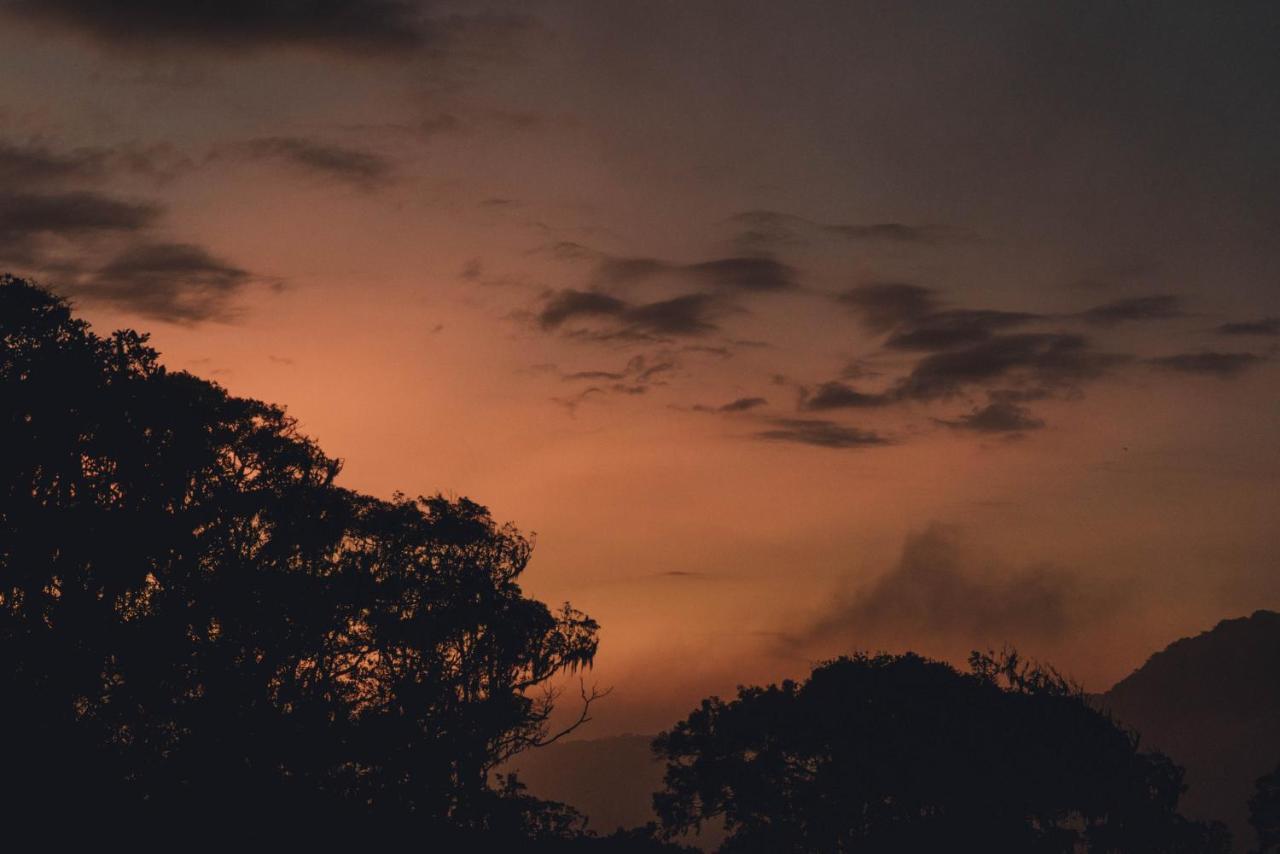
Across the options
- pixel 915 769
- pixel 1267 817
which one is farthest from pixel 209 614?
pixel 1267 817

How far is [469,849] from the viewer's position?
36562mm

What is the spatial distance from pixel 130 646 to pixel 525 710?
19802mm

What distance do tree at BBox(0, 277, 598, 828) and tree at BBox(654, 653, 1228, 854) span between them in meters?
13.8

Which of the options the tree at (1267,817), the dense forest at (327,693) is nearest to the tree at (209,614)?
the dense forest at (327,693)

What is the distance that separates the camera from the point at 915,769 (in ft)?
189

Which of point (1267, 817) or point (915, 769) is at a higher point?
point (915, 769)

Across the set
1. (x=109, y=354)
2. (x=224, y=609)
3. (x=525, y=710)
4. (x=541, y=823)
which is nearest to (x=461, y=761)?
(x=525, y=710)

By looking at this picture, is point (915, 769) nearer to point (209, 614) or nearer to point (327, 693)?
point (327, 693)

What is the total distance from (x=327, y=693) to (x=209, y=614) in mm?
6611

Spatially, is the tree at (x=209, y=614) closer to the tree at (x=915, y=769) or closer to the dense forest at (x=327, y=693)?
the dense forest at (x=327, y=693)

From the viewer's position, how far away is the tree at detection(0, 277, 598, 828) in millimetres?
35844

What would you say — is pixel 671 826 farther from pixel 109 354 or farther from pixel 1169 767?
pixel 109 354

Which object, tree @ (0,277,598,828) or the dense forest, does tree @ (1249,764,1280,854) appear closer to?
the dense forest

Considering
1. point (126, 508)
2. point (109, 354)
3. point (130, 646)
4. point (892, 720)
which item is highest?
point (109, 354)
